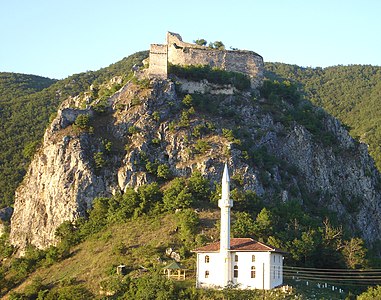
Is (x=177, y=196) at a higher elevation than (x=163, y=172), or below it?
below

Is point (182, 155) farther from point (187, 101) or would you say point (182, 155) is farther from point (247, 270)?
point (247, 270)

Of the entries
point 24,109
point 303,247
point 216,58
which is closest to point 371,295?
point 303,247

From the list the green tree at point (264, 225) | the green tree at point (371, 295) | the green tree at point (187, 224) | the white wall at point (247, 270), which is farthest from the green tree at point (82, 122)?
the green tree at point (371, 295)

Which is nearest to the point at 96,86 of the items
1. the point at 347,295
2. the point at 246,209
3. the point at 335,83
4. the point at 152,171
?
the point at 152,171

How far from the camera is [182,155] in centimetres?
9069

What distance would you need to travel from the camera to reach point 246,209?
83500mm

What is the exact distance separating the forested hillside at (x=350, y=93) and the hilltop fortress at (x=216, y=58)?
31442 millimetres

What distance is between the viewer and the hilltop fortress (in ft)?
352

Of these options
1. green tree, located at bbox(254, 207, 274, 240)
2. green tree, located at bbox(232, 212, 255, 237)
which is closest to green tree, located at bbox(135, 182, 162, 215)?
green tree, located at bbox(232, 212, 255, 237)

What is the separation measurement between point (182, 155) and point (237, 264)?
24.8m

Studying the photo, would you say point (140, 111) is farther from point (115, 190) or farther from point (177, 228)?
point (177, 228)

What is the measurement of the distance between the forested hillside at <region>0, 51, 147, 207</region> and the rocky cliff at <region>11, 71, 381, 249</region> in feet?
36.8

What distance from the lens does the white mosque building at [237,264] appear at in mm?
67438

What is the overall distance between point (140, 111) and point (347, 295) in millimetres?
35744
